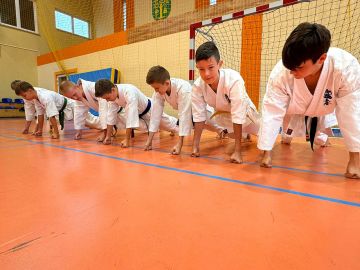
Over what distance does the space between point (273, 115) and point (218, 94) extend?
42 cm

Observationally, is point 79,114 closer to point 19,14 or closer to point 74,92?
point 74,92

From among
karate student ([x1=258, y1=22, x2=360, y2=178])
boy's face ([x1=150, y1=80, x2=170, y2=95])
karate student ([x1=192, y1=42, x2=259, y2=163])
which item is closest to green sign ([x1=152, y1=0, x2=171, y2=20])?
boy's face ([x1=150, y1=80, x2=170, y2=95])

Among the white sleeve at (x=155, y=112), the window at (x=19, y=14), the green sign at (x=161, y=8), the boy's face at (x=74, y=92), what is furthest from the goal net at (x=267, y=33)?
the window at (x=19, y=14)

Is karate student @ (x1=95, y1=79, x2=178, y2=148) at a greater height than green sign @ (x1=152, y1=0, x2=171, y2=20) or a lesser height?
lesser

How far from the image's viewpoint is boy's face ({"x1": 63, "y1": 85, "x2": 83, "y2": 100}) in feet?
7.46

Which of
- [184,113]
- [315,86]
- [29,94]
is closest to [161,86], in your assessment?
[184,113]

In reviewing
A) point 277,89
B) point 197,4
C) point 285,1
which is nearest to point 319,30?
point 277,89

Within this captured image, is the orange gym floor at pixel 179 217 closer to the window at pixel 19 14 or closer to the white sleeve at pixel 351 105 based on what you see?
the white sleeve at pixel 351 105

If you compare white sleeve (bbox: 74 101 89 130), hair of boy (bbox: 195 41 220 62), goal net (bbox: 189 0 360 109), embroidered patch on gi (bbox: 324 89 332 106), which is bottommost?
white sleeve (bbox: 74 101 89 130)

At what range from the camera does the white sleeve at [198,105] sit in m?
1.54

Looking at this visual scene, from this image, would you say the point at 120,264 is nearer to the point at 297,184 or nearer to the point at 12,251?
the point at 12,251

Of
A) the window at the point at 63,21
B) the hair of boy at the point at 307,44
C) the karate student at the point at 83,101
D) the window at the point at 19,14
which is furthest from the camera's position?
the window at the point at 63,21

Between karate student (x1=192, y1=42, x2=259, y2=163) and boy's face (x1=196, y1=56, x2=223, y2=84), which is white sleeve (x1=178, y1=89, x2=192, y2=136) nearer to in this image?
karate student (x1=192, y1=42, x2=259, y2=163)

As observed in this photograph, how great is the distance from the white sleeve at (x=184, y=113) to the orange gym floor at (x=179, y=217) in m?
0.45
